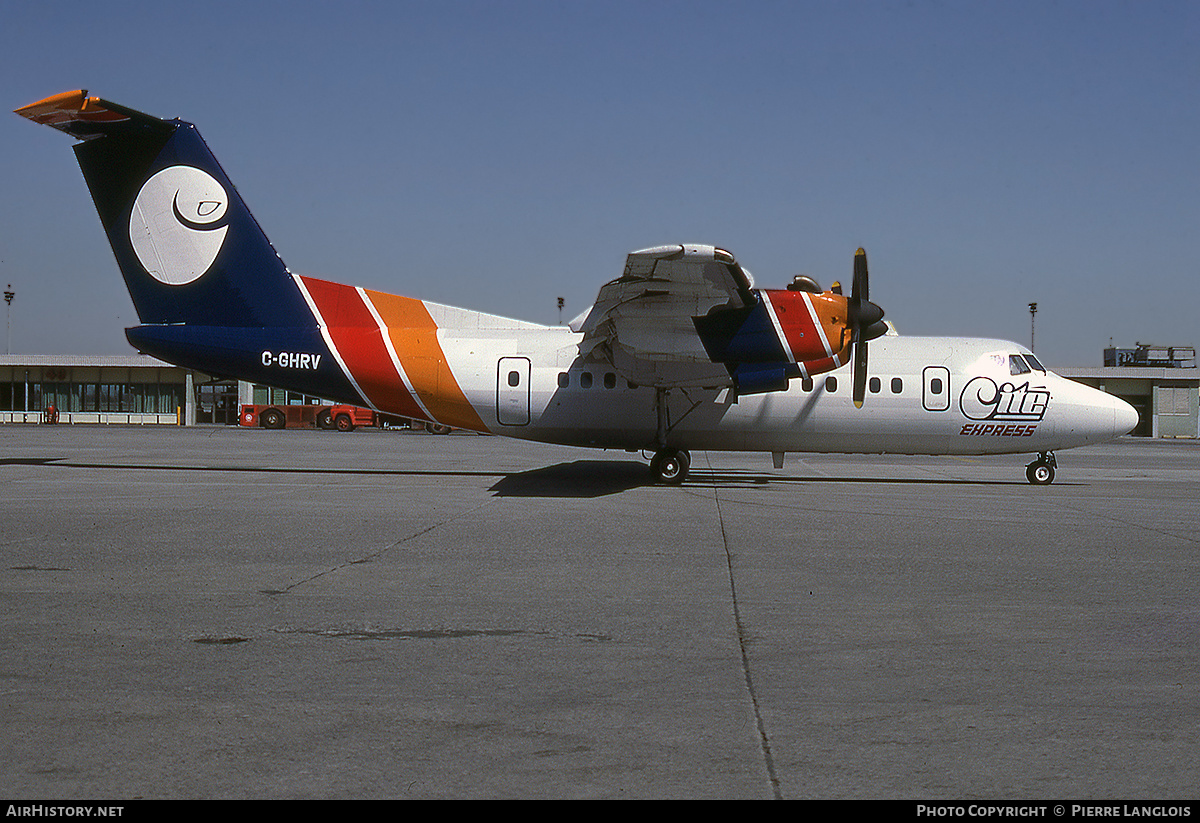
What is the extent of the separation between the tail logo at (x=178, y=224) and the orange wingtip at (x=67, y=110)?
1.50m

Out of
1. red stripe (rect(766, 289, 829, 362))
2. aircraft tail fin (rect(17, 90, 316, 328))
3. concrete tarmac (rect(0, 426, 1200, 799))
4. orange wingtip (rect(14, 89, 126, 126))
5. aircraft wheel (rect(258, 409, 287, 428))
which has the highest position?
orange wingtip (rect(14, 89, 126, 126))

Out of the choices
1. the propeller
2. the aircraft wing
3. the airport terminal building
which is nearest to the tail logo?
the aircraft wing

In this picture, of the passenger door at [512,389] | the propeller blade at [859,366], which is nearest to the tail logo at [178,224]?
the passenger door at [512,389]

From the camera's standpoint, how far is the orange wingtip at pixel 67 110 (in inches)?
661

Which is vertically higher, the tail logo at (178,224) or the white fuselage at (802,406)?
the tail logo at (178,224)

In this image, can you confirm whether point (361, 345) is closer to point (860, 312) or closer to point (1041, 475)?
point (860, 312)

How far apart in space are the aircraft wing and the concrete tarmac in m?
4.17

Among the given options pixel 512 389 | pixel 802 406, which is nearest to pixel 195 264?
pixel 512 389

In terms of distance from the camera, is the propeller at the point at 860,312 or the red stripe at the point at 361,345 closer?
the propeller at the point at 860,312

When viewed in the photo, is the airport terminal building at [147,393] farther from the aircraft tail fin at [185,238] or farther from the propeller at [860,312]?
the propeller at [860,312]

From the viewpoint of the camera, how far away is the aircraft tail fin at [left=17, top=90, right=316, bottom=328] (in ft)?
60.5

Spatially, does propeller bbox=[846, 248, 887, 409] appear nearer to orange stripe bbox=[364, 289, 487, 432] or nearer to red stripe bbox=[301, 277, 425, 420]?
orange stripe bbox=[364, 289, 487, 432]
